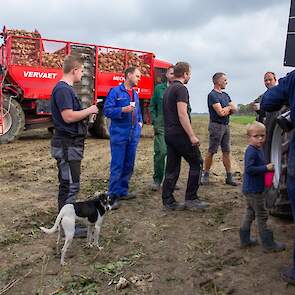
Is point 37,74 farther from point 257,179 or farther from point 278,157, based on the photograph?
point 257,179

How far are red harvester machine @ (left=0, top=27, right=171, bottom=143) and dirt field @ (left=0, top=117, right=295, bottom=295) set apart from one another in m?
4.93

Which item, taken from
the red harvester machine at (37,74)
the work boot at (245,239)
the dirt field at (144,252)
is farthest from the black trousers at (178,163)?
the red harvester machine at (37,74)

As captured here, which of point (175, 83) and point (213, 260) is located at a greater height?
point (175, 83)

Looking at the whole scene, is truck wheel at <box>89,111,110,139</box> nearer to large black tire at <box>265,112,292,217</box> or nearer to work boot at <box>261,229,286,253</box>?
large black tire at <box>265,112,292,217</box>

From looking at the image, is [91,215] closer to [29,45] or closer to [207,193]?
[207,193]

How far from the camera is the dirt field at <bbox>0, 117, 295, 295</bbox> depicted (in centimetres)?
345

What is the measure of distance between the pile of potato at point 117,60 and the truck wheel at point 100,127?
1.41 metres

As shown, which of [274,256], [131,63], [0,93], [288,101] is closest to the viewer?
[288,101]

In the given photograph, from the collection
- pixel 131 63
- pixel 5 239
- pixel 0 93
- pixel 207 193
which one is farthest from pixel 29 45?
pixel 5 239

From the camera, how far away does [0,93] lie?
11.0m

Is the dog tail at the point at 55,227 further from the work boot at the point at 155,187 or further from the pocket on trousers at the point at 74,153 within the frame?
the work boot at the point at 155,187

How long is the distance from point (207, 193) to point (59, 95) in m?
2.91

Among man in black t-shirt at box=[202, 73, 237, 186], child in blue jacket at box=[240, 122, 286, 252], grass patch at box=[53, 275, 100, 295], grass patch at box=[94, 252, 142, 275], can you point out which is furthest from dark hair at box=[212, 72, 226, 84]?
grass patch at box=[53, 275, 100, 295]

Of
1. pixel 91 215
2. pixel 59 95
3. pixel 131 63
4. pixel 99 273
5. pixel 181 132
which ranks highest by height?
pixel 131 63
